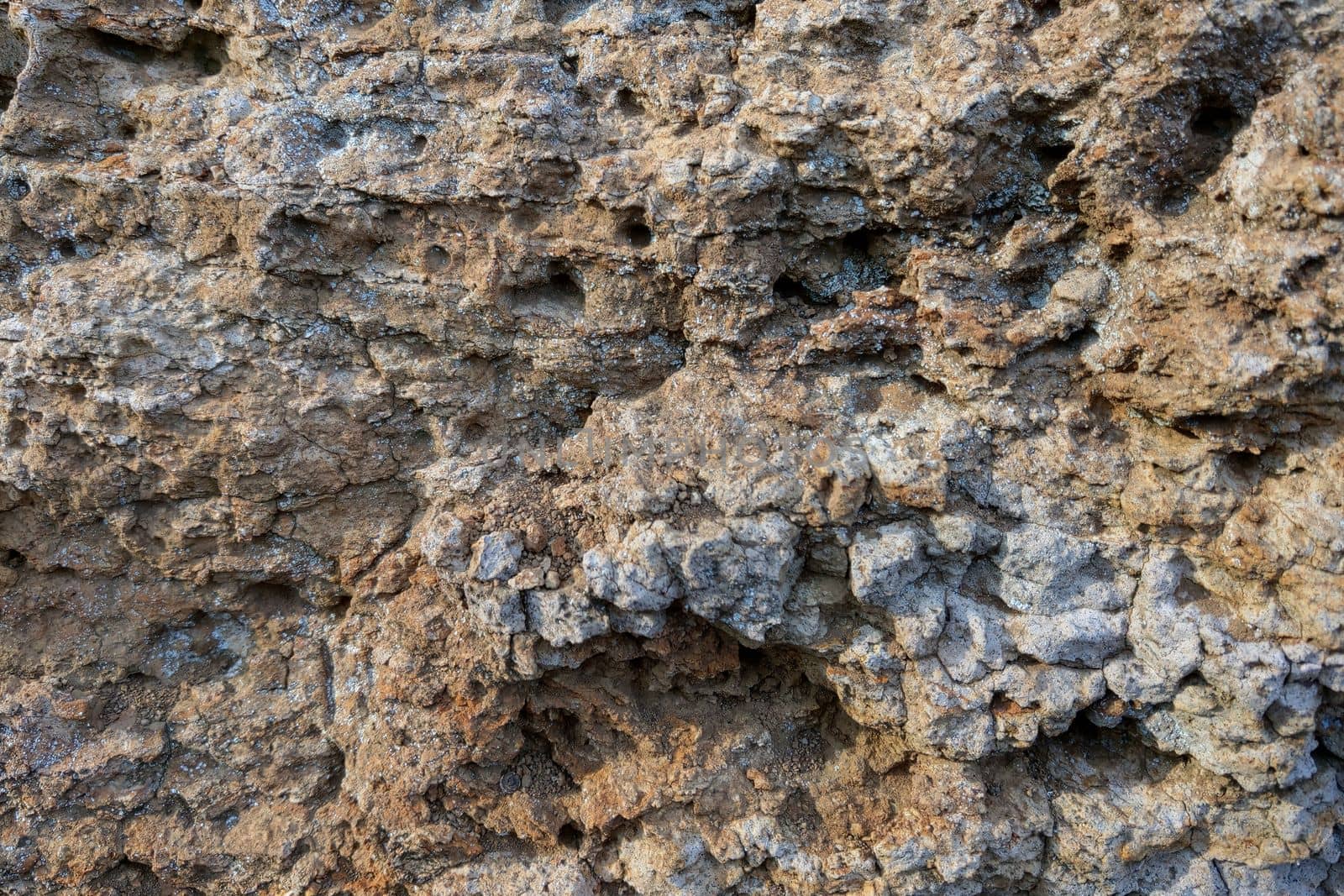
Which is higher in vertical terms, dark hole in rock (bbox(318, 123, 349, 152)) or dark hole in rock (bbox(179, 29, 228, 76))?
dark hole in rock (bbox(179, 29, 228, 76))

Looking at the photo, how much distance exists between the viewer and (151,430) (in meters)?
3.96

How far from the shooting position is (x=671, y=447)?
11.8 ft

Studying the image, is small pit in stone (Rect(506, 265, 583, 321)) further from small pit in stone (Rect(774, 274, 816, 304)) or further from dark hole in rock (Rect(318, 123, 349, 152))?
dark hole in rock (Rect(318, 123, 349, 152))

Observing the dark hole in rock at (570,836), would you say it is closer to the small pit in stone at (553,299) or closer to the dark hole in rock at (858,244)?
the small pit in stone at (553,299)

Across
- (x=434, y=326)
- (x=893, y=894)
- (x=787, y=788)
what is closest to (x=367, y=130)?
(x=434, y=326)

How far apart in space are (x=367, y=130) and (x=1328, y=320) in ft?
14.2

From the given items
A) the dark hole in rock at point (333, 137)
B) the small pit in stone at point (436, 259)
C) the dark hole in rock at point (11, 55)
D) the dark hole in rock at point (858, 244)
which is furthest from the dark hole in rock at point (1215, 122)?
the dark hole in rock at point (11, 55)

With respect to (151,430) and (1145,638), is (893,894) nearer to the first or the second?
(1145,638)

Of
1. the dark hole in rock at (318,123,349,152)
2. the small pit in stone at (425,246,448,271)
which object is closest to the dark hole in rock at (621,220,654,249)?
the small pit in stone at (425,246,448,271)

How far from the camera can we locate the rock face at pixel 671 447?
3.27 metres

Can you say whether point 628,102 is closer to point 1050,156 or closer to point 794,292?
point 794,292

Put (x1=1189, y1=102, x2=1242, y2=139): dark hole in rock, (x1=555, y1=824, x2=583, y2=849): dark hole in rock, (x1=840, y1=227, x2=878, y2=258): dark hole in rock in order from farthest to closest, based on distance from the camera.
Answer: (x1=555, y1=824, x2=583, y2=849): dark hole in rock < (x1=840, y1=227, x2=878, y2=258): dark hole in rock < (x1=1189, y1=102, x2=1242, y2=139): dark hole in rock

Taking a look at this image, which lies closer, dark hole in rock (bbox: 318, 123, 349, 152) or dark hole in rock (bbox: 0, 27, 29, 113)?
dark hole in rock (bbox: 318, 123, 349, 152)

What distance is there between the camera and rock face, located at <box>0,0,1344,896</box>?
3.27 m
